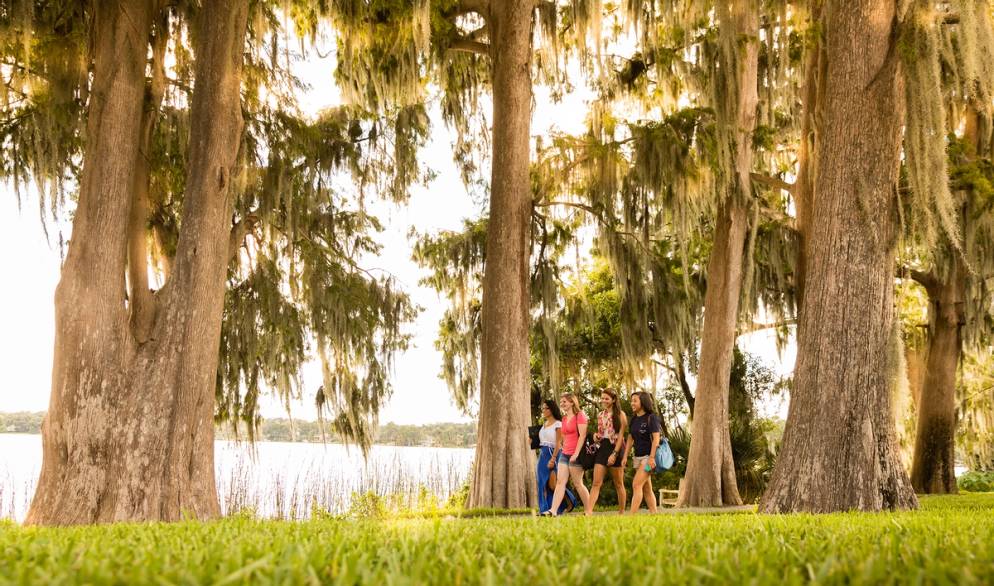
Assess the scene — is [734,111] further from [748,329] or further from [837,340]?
[748,329]

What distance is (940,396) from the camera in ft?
47.7

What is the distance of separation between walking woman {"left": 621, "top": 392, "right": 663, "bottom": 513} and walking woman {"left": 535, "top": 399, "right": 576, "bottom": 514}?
86 centimetres

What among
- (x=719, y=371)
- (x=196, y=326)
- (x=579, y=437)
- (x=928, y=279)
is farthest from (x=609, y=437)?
(x=928, y=279)

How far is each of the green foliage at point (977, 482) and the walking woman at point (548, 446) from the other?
1845 cm

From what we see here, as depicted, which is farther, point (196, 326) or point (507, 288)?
point (507, 288)

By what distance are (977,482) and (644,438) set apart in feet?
64.6

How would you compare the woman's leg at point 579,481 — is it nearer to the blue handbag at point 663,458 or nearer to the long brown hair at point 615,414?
the long brown hair at point 615,414

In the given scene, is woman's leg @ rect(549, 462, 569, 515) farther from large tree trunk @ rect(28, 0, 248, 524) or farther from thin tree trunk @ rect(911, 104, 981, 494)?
thin tree trunk @ rect(911, 104, 981, 494)

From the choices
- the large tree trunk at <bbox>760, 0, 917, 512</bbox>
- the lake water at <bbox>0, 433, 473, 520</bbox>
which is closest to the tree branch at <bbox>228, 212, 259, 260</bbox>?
the lake water at <bbox>0, 433, 473, 520</bbox>

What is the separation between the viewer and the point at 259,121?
33.7ft

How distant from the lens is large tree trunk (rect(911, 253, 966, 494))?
14.4m

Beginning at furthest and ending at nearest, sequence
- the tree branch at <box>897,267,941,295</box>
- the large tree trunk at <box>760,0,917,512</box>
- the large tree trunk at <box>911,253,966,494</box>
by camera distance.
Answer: the tree branch at <box>897,267,941,295</box>, the large tree trunk at <box>911,253,966,494</box>, the large tree trunk at <box>760,0,917,512</box>

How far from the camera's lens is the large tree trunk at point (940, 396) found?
1438cm

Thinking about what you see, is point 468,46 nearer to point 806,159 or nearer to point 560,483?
point 806,159
